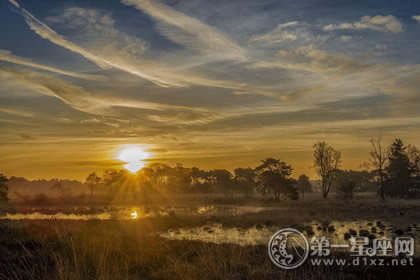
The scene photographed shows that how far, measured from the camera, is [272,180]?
64000 millimetres

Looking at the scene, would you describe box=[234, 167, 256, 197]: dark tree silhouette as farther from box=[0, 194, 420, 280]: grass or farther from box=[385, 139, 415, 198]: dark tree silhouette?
box=[0, 194, 420, 280]: grass

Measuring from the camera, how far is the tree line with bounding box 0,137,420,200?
6481 cm

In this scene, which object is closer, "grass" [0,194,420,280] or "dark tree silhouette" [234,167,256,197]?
"grass" [0,194,420,280]

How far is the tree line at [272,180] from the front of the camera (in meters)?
64.8

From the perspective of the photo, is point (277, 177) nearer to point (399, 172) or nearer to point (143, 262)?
point (399, 172)

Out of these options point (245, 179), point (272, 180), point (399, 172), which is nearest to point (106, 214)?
point (272, 180)

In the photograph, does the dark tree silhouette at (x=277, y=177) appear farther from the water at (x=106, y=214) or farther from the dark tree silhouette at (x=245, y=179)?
the dark tree silhouette at (x=245, y=179)

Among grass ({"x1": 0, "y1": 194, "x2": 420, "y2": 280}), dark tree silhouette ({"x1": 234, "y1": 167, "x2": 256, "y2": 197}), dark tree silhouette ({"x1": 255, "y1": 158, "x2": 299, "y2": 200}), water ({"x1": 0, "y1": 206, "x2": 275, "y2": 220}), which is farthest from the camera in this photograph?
dark tree silhouette ({"x1": 234, "y1": 167, "x2": 256, "y2": 197})

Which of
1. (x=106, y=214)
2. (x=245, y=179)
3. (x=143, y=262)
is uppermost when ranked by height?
(x=245, y=179)

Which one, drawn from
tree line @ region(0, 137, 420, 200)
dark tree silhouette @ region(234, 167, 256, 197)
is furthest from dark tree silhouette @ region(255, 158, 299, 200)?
dark tree silhouette @ region(234, 167, 256, 197)

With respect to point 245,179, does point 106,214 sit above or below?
below

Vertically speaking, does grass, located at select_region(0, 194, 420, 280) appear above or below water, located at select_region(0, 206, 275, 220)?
above

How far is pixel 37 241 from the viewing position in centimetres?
1753

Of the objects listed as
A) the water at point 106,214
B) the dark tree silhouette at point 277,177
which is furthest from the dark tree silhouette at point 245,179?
the water at point 106,214
